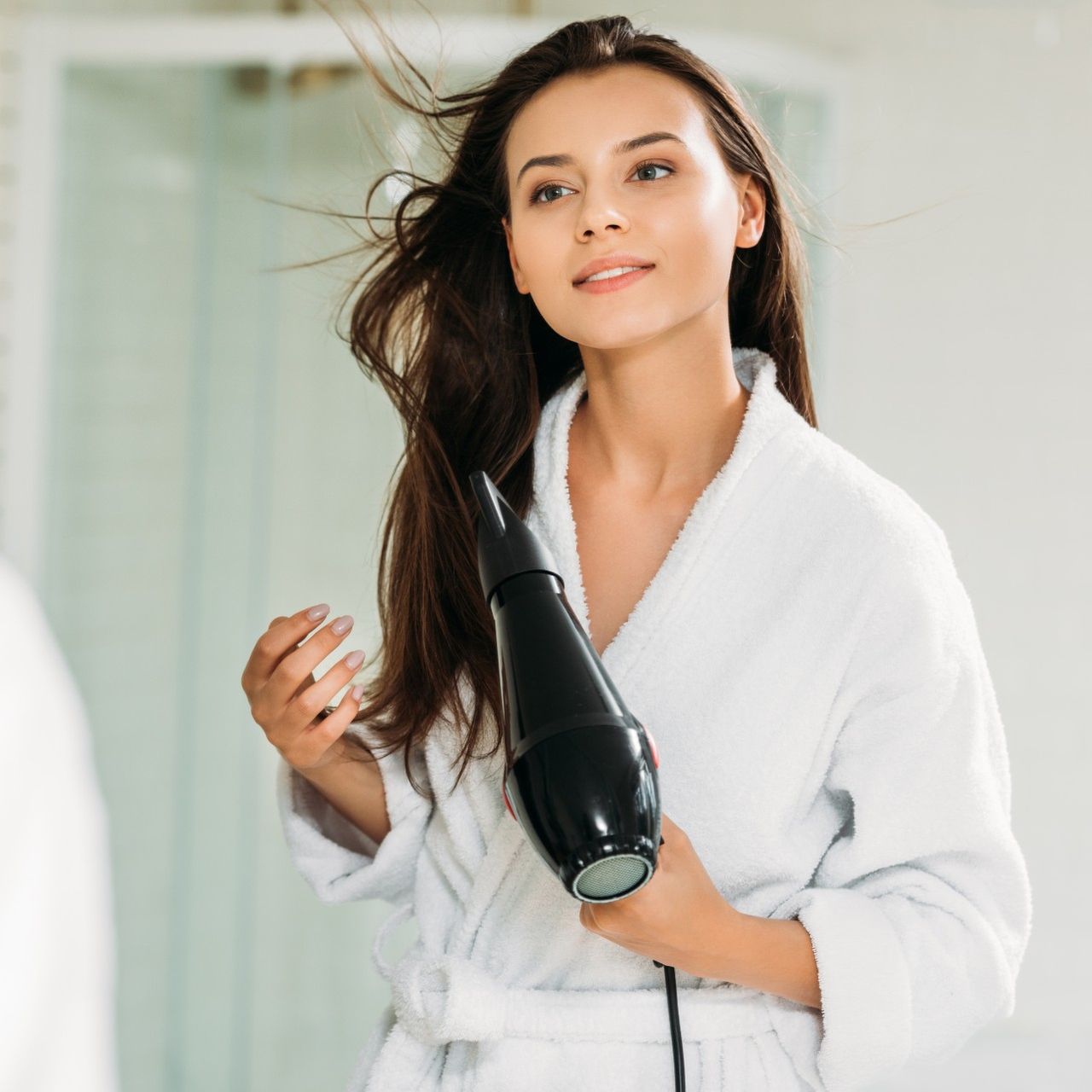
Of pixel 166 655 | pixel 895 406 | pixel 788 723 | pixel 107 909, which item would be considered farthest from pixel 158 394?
pixel 107 909

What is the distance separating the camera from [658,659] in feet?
2.91

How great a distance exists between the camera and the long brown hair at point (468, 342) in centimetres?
96

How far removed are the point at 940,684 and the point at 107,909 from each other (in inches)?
23.5

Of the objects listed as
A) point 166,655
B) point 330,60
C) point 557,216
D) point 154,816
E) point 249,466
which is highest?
point 330,60

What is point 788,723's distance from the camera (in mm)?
839

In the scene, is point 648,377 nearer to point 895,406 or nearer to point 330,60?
point 330,60

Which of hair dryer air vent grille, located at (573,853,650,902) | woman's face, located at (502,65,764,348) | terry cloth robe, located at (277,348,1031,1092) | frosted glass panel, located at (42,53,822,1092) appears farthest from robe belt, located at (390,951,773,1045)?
frosted glass panel, located at (42,53,822,1092)

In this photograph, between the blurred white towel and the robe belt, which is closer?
the blurred white towel

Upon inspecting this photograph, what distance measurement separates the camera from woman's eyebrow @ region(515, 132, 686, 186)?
891 millimetres

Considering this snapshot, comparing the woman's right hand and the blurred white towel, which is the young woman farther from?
the blurred white towel

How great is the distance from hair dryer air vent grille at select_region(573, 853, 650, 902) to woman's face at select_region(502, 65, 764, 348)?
15.6 inches

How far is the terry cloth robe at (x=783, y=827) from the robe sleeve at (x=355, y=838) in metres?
0.05

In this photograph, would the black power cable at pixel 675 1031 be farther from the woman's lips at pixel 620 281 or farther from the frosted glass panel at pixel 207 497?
the frosted glass panel at pixel 207 497

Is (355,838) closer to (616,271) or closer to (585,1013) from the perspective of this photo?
(585,1013)
